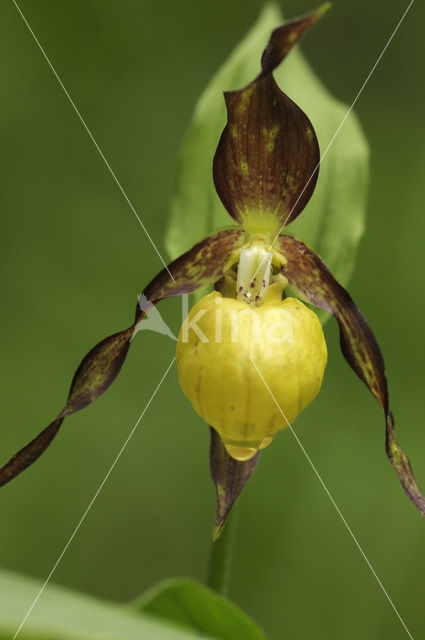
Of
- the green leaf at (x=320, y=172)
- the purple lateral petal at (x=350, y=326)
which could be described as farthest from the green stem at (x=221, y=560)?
the green leaf at (x=320, y=172)

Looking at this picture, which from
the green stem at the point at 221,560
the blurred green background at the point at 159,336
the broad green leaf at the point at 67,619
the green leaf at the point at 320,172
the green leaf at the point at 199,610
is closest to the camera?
the broad green leaf at the point at 67,619

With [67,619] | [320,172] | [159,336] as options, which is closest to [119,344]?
[320,172]

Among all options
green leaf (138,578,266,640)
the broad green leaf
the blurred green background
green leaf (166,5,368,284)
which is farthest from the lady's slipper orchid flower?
the blurred green background

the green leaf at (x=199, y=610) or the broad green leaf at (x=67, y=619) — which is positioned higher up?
the broad green leaf at (x=67, y=619)

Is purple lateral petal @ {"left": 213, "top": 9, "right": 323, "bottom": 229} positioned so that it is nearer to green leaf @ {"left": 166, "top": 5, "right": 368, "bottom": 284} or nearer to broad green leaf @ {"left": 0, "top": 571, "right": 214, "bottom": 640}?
green leaf @ {"left": 166, "top": 5, "right": 368, "bottom": 284}

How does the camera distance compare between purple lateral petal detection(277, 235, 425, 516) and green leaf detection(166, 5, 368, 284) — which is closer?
purple lateral petal detection(277, 235, 425, 516)

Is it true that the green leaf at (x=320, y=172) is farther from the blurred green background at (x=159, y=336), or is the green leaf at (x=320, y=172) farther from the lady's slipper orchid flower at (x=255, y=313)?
the blurred green background at (x=159, y=336)
